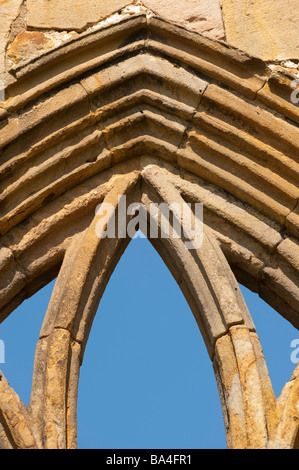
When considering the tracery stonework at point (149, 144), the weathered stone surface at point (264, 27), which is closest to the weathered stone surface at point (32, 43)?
the tracery stonework at point (149, 144)

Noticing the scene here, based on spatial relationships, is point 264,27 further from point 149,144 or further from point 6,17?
point 6,17

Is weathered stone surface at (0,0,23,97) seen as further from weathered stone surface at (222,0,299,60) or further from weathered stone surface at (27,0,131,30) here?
weathered stone surface at (222,0,299,60)

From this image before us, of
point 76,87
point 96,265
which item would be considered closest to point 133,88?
point 76,87

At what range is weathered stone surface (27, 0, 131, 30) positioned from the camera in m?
6.11

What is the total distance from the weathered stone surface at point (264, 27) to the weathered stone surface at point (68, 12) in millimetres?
622

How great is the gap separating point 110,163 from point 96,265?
2.25 ft

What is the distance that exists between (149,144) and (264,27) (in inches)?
37.5

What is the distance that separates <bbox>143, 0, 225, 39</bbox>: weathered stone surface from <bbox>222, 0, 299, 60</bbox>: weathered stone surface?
0.17 ft

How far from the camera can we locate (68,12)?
20.3 ft

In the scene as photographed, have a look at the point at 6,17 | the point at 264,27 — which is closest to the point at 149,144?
the point at 264,27

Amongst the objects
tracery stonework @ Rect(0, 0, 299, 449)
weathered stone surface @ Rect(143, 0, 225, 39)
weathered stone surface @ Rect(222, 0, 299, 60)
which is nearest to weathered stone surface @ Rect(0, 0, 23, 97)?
tracery stonework @ Rect(0, 0, 299, 449)

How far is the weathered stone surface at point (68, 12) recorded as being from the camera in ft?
20.0

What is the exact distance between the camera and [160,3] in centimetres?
621

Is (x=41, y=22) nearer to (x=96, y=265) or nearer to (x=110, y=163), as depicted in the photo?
(x=110, y=163)
